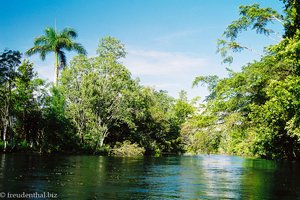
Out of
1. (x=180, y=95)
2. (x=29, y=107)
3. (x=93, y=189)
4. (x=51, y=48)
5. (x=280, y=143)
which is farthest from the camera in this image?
(x=180, y=95)

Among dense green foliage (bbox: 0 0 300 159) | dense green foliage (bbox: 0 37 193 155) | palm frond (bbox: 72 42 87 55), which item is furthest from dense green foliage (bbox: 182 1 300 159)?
palm frond (bbox: 72 42 87 55)

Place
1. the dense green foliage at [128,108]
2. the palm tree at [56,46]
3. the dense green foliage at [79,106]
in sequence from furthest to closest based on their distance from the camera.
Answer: the palm tree at [56,46] < the dense green foliage at [79,106] < the dense green foliage at [128,108]

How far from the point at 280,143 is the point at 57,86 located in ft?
105

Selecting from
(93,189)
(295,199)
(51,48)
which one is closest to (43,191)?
(93,189)

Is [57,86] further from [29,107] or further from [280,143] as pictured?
[280,143]

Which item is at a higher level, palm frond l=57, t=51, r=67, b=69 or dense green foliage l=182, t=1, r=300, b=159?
palm frond l=57, t=51, r=67, b=69

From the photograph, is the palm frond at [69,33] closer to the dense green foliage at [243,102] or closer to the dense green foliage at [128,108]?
the dense green foliage at [128,108]

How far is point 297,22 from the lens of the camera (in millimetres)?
16781

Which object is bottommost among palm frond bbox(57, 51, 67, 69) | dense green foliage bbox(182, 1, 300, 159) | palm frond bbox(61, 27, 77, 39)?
dense green foliage bbox(182, 1, 300, 159)

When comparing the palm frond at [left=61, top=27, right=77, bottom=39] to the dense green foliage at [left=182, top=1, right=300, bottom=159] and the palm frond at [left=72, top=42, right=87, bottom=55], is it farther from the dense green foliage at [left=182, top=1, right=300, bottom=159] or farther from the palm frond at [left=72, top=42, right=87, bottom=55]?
the dense green foliage at [left=182, top=1, right=300, bottom=159]

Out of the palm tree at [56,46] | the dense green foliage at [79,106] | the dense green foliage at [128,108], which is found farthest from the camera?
the palm tree at [56,46]

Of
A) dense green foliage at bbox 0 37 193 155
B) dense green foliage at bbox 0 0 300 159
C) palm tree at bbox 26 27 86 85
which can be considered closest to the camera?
dense green foliage at bbox 0 0 300 159

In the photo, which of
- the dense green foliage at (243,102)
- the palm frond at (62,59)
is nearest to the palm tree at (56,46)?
the palm frond at (62,59)

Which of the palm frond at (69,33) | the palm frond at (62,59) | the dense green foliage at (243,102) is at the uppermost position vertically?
the palm frond at (69,33)
